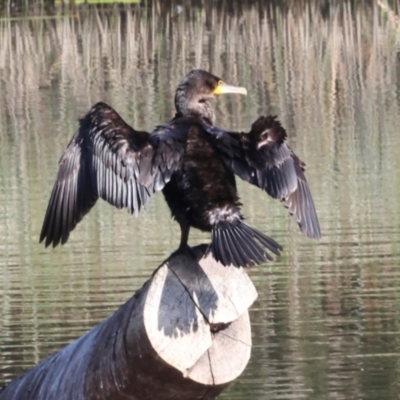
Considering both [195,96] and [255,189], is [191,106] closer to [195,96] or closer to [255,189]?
[195,96]

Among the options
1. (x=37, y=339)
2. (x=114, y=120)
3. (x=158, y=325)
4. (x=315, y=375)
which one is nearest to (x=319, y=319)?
(x=315, y=375)

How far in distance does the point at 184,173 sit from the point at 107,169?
32cm

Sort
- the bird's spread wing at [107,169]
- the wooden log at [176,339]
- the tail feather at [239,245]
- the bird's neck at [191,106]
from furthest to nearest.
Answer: the bird's neck at [191,106]
the bird's spread wing at [107,169]
the tail feather at [239,245]
the wooden log at [176,339]

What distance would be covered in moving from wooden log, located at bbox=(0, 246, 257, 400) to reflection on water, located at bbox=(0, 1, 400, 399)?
78.3 inches

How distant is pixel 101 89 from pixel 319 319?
8.51m

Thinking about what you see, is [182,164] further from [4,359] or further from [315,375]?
[4,359]

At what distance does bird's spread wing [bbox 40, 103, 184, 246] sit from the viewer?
4.70m

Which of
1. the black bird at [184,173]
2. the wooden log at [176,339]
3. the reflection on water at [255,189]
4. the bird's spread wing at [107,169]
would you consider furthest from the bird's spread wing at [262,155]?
the reflection on water at [255,189]

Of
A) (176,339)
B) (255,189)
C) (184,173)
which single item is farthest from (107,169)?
(255,189)

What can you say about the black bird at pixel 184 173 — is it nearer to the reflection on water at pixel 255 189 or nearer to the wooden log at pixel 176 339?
the wooden log at pixel 176 339

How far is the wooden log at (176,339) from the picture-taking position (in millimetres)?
4066

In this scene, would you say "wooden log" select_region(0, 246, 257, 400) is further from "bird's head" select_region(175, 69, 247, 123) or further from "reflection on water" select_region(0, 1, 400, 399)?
"reflection on water" select_region(0, 1, 400, 399)

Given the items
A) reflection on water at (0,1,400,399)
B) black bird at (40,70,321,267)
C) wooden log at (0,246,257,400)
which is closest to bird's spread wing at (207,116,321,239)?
black bird at (40,70,321,267)

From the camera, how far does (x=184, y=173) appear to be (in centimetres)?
466
